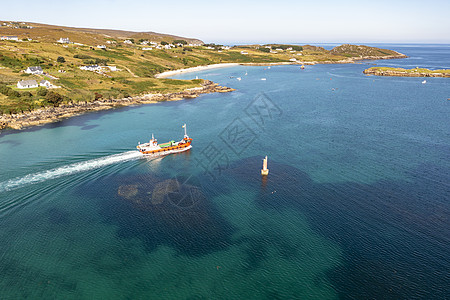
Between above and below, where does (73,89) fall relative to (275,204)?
above

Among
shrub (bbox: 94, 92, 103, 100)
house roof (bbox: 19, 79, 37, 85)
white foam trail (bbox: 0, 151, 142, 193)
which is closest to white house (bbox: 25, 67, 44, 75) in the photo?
house roof (bbox: 19, 79, 37, 85)

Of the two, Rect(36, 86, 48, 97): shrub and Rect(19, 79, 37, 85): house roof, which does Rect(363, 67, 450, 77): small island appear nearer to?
Rect(36, 86, 48, 97): shrub

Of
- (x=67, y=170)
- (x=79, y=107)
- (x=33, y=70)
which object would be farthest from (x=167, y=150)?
(x=33, y=70)

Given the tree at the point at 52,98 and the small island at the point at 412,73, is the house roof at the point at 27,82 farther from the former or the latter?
the small island at the point at 412,73

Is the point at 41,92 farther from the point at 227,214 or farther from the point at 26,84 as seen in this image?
the point at 227,214

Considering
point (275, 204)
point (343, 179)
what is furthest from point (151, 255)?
point (343, 179)

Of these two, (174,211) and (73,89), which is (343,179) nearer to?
(174,211)
